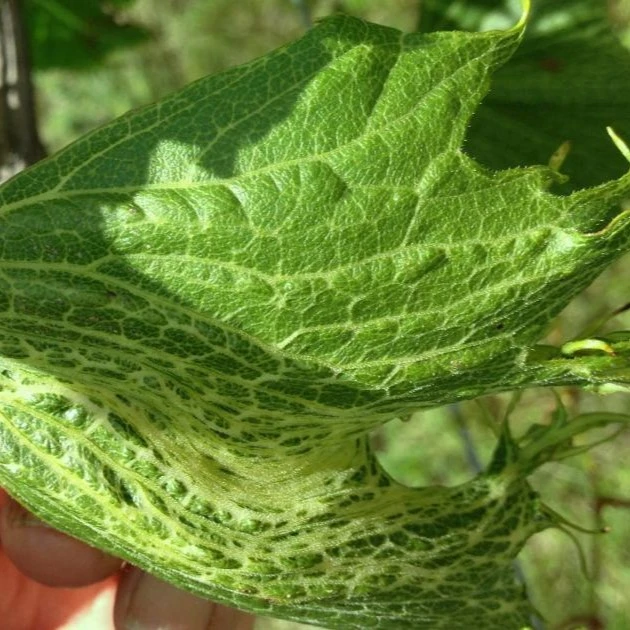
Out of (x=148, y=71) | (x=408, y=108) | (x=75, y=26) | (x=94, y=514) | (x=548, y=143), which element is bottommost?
(x=94, y=514)

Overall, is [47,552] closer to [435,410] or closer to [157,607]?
[157,607]

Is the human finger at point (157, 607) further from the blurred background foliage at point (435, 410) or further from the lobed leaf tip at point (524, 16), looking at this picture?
the lobed leaf tip at point (524, 16)

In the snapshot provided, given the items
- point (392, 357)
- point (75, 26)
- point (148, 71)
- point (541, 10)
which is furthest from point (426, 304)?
point (148, 71)

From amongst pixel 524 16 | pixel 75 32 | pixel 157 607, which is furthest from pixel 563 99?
pixel 75 32

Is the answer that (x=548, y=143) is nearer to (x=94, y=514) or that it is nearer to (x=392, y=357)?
(x=392, y=357)

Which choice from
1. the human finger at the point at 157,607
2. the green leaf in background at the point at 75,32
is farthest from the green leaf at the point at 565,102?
the green leaf in background at the point at 75,32

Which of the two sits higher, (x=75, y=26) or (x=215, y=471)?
(x=75, y=26)
